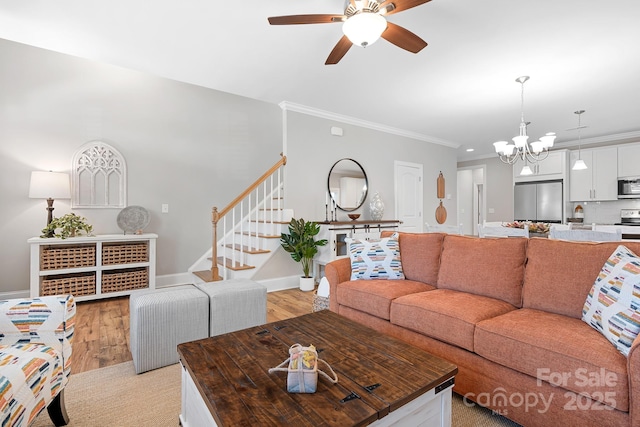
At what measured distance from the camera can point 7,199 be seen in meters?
3.54

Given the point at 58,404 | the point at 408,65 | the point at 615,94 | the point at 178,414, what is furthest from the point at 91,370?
the point at 615,94

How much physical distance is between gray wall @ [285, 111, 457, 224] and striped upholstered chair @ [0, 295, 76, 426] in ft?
9.96

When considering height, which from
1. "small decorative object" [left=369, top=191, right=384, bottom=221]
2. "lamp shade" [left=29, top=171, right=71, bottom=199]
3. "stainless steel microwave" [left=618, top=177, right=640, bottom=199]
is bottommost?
"small decorative object" [left=369, top=191, right=384, bottom=221]

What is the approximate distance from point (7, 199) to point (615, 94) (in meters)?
7.43

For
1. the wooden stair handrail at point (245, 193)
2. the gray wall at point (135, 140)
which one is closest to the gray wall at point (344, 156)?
the wooden stair handrail at point (245, 193)

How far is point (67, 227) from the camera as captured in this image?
11.5 ft

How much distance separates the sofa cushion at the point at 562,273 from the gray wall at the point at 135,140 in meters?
4.24

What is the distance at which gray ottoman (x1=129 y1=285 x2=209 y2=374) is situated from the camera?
2.05 m

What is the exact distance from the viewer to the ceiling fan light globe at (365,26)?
1776 millimetres

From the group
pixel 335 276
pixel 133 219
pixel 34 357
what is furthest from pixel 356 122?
pixel 34 357

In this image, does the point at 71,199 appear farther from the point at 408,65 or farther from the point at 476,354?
the point at 476,354

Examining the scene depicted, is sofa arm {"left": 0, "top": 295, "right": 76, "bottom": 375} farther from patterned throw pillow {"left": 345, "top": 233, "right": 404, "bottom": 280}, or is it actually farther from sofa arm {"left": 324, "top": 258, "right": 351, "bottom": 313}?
patterned throw pillow {"left": 345, "top": 233, "right": 404, "bottom": 280}

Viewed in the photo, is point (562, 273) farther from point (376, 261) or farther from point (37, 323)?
point (37, 323)

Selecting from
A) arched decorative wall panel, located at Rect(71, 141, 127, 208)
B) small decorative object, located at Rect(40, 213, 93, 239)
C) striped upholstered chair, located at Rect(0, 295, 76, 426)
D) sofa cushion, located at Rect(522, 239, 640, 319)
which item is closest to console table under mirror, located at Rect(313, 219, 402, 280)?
sofa cushion, located at Rect(522, 239, 640, 319)
